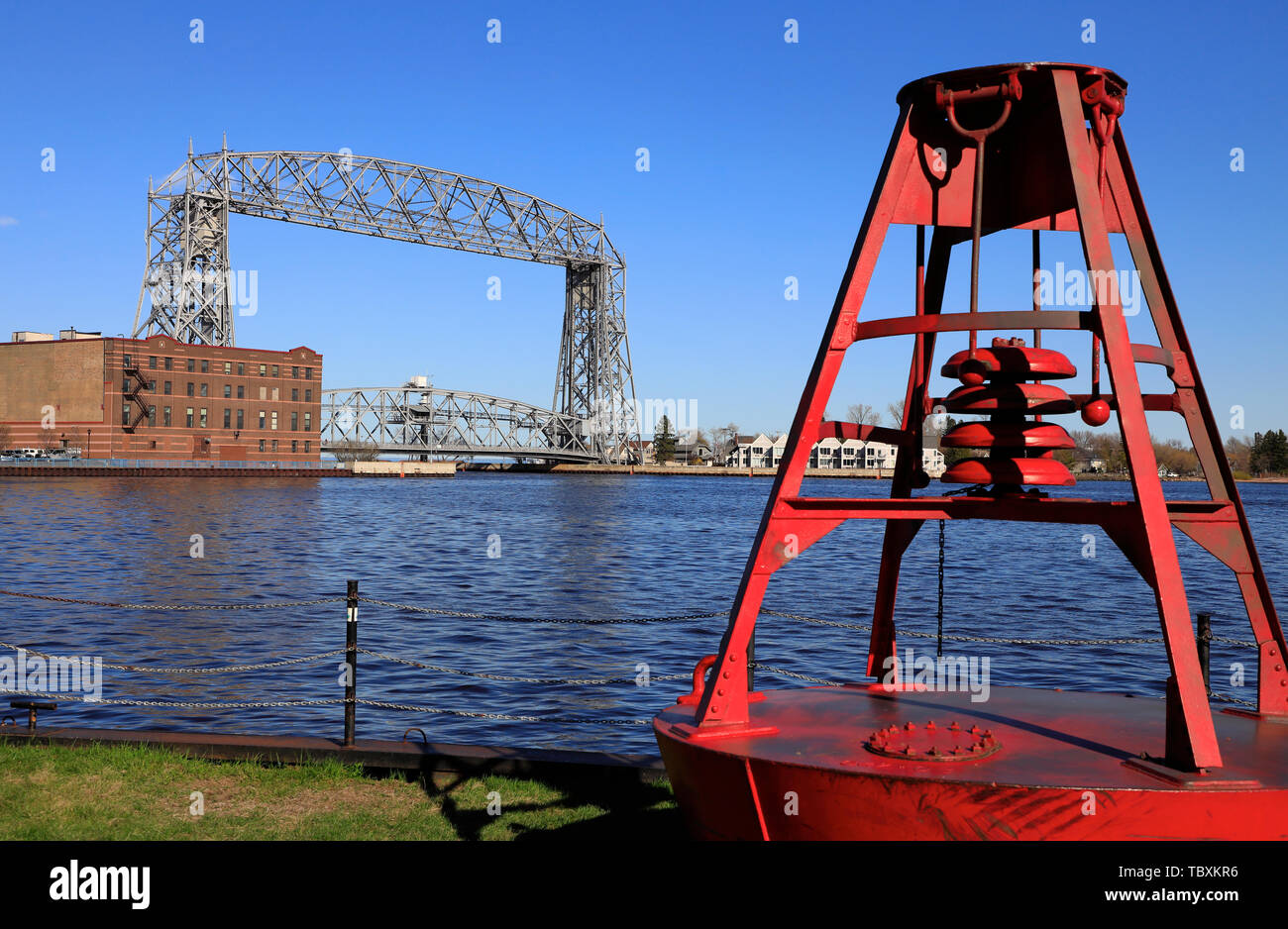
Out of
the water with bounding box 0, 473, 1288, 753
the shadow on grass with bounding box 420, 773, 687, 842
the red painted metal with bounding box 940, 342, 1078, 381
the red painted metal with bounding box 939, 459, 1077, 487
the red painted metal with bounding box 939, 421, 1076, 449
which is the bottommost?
the water with bounding box 0, 473, 1288, 753

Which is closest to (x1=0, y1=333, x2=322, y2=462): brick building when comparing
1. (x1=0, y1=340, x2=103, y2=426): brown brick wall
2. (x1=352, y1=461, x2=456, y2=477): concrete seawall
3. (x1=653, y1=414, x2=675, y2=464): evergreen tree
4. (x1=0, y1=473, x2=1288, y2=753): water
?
(x1=0, y1=340, x2=103, y2=426): brown brick wall

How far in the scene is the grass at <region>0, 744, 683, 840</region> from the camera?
22.6 ft

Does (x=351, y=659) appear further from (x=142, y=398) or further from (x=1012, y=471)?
(x=142, y=398)

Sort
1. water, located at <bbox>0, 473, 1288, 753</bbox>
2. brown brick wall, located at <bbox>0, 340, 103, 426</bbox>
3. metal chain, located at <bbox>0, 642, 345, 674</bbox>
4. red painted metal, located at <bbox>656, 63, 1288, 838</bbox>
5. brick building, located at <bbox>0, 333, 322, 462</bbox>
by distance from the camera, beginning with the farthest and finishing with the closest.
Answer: brick building, located at <bbox>0, 333, 322, 462</bbox> → brown brick wall, located at <bbox>0, 340, 103, 426</bbox> → water, located at <bbox>0, 473, 1288, 753</bbox> → metal chain, located at <bbox>0, 642, 345, 674</bbox> → red painted metal, located at <bbox>656, 63, 1288, 838</bbox>

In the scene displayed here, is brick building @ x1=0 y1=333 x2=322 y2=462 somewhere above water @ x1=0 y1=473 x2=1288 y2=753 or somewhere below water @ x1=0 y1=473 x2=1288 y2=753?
above

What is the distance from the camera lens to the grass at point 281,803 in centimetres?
690

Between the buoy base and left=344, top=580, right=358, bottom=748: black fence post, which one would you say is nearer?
the buoy base

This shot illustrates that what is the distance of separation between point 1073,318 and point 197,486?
3547 inches

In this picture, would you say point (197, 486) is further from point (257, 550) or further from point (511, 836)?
point (511, 836)

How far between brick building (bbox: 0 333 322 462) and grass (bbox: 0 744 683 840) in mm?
103438

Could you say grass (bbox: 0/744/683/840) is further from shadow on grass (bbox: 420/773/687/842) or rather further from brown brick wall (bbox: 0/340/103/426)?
brown brick wall (bbox: 0/340/103/426)
